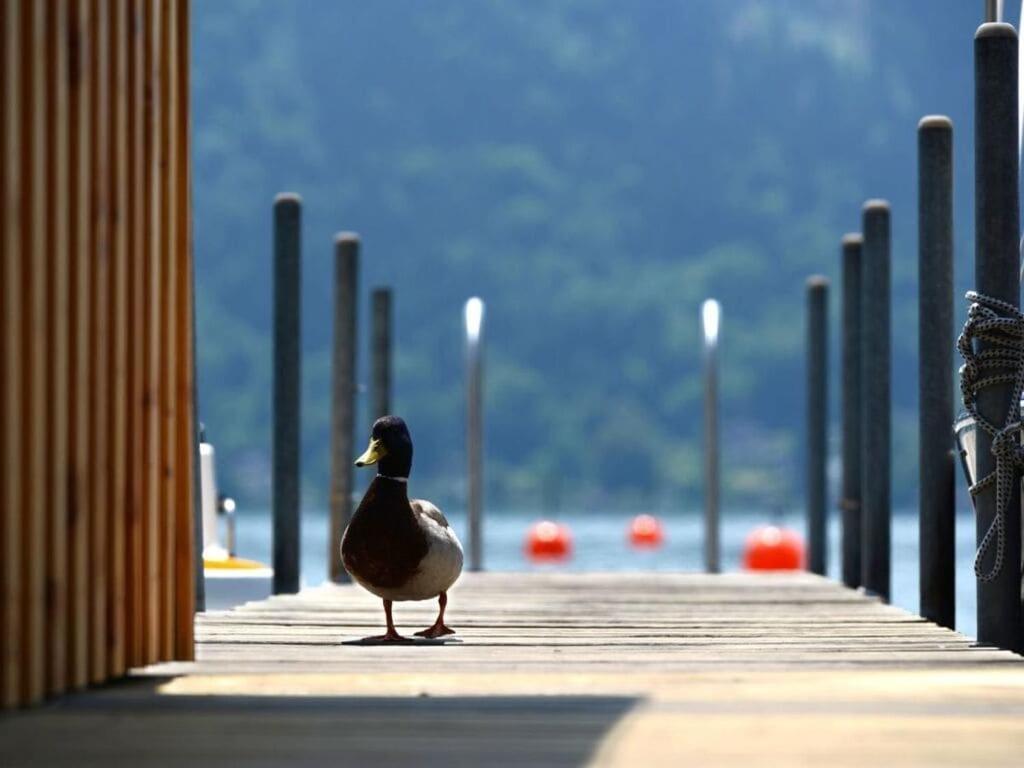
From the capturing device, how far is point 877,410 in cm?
925

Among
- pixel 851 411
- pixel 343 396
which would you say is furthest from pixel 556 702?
pixel 851 411

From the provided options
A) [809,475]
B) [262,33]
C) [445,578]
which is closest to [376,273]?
[262,33]

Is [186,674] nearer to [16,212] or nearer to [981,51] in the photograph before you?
[16,212]

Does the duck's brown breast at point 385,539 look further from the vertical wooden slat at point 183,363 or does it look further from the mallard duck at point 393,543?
the vertical wooden slat at point 183,363

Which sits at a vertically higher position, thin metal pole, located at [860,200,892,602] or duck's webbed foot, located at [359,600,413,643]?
thin metal pole, located at [860,200,892,602]

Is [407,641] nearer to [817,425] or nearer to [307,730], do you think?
[307,730]

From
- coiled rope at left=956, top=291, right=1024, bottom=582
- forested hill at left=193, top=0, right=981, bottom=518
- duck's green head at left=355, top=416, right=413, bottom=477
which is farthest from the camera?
forested hill at left=193, top=0, right=981, bottom=518

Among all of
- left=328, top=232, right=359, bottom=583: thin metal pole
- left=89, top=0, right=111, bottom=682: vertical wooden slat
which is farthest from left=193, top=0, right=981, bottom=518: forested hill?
left=89, top=0, right=111, bottom=682: vertical wooden slat

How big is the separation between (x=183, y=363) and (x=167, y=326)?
126 mm

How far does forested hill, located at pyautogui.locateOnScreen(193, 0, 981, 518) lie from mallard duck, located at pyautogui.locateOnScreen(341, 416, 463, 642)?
2619 inches

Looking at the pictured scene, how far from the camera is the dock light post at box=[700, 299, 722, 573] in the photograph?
39.6ft

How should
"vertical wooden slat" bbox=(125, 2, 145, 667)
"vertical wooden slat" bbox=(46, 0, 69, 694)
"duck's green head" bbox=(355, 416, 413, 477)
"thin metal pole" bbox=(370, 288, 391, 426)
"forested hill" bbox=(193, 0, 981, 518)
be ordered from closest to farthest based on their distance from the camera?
"vertical wooden slat" bbox=(46, 0, 69, 694) < "vertical wooden slat" bbox=(125, 2, 145, 667) < "duck's green head" bbox=(355, 416, 413, 477) < "thin metal pole" bbox=(370, 288, 391, 426) < "forested hill" bbox=(193, 0, 981, 518)

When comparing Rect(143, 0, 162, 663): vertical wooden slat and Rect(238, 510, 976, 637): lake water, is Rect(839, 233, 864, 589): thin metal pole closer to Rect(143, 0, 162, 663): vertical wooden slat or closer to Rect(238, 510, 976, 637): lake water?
Rect(143, 0, 162, 663): vertical wooden slat

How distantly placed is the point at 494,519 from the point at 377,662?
70.6 meters
